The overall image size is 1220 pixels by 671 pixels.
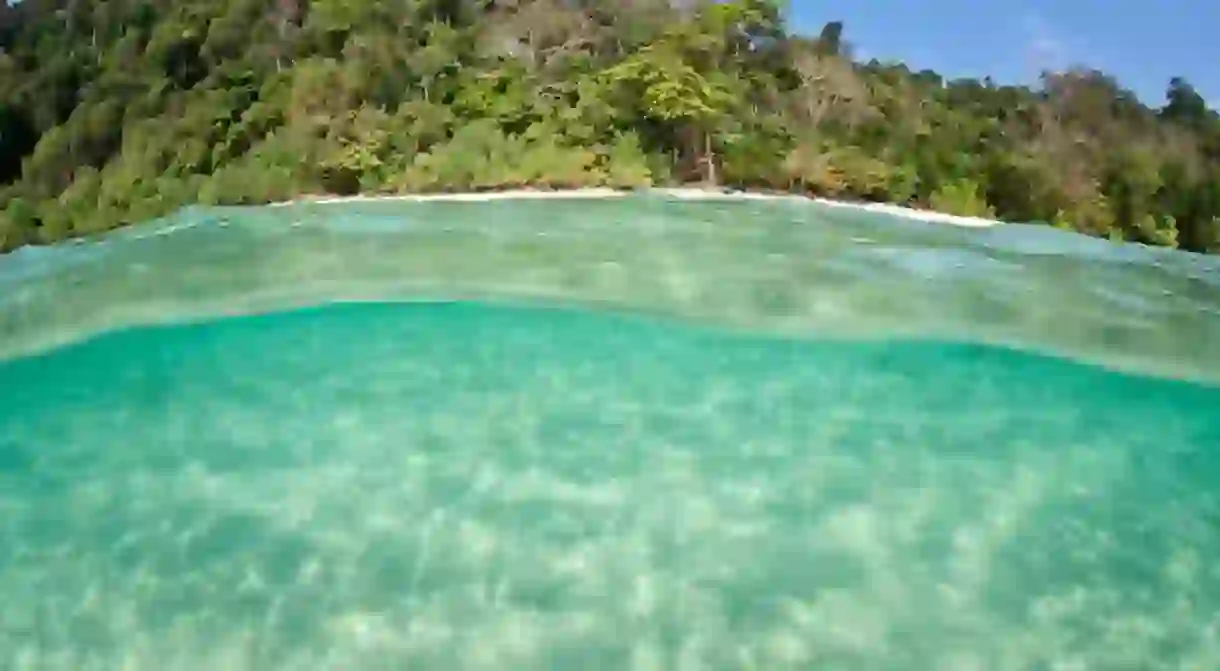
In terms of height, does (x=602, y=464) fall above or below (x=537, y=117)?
below

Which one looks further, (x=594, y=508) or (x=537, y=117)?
(x=537, y=117)

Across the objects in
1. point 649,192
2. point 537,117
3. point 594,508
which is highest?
point 537,117

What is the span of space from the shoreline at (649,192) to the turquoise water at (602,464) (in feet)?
20.7

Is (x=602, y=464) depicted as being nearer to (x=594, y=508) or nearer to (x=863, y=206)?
(x=594, y=508)

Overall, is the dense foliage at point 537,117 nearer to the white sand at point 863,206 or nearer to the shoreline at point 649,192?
the shoreline at point 649,192

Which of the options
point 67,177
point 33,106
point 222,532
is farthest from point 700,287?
point 33,106

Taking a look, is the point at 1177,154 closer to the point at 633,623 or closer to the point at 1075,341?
the point at 1075,341

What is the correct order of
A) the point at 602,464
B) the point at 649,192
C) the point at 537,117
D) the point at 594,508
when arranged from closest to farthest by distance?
the point at 594,508
the point at 602,464
the point at 649,192
the point at 537,117

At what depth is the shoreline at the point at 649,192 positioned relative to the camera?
18.1m

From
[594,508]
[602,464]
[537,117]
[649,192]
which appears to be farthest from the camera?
[537,117]

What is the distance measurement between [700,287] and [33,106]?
82.2 feet

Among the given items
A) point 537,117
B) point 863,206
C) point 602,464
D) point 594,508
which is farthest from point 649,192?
point 594,508

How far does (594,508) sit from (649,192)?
571 inches

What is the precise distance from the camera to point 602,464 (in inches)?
240
